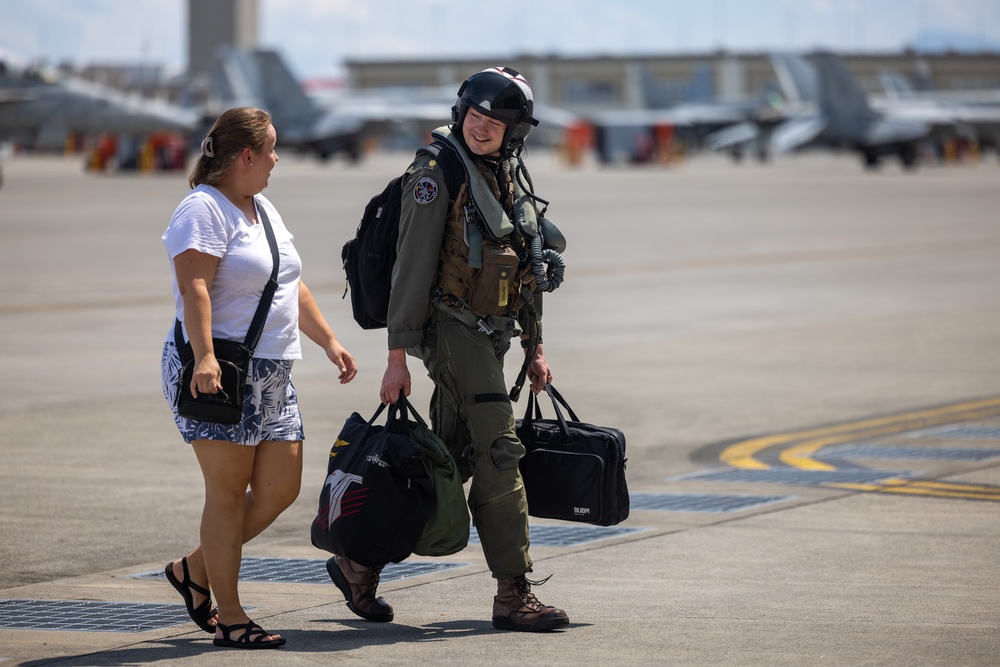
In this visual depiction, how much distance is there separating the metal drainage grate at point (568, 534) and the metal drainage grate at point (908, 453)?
2260 millimetres

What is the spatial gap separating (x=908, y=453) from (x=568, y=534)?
2846 mm

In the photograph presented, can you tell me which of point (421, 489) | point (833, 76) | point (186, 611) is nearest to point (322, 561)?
point (186, 611)

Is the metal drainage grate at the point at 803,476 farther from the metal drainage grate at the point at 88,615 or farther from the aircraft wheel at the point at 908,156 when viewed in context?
the aircraft wheel at the point at 908,156

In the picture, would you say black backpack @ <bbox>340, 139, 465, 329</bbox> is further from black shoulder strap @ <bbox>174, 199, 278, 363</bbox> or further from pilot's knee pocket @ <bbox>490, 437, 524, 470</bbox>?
pilot's knee pocket @ <bbox>490, 437, 524, 470</bbox>

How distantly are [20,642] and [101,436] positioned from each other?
4.22 m

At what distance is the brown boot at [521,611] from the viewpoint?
5195mm

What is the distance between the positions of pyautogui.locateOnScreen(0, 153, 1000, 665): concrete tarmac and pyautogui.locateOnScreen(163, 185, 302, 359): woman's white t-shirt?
1043 millimetres

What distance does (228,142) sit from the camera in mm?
4977

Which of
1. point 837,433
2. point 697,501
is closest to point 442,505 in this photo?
point 697,501

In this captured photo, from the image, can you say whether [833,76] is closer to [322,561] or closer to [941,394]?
[941,394]

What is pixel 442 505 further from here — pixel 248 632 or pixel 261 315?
pixel 261 315

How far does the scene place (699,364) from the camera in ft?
41.0

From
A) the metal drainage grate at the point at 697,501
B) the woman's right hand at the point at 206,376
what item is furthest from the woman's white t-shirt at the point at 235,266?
the metal drainage grate at the point at 697,501

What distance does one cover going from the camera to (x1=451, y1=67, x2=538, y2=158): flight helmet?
17.1ft
